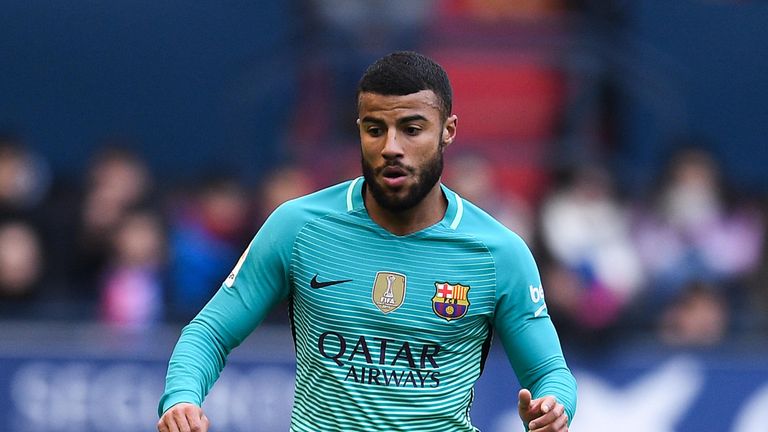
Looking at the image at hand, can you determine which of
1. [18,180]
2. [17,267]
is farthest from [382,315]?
[18,180]

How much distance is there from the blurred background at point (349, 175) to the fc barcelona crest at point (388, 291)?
4653 millimetres

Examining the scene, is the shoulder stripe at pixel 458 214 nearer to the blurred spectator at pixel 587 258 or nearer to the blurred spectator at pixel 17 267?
the blurred spectator at pixel 587 258

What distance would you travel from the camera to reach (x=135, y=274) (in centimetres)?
998

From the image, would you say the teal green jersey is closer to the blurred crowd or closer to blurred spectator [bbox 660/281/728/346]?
the blurred crowd

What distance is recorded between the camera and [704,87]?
13398 millimetres

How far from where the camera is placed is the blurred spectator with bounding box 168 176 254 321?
10.0 meters

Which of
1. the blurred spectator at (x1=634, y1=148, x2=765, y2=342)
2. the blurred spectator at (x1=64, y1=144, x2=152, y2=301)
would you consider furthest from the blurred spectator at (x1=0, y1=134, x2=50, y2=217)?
the blurred spectator at (x1=634, y1=148, x2=765, y2=342)

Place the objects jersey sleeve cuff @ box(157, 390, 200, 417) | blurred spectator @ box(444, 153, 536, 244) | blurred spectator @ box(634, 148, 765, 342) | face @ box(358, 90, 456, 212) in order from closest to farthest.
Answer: jersey sleeve cuff @ box(157, 390, 200, 417) < face @ box(358, 90, 456, 212) < blurred spectator @ box(444, 153, 536, 244) < blurred spectator @ box(634, 148, 765, 342)

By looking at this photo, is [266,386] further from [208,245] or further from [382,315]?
[382,315]

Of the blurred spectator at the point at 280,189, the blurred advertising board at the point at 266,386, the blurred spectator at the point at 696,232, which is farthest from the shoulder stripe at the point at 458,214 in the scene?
the blurred spectator at the point at 696,232

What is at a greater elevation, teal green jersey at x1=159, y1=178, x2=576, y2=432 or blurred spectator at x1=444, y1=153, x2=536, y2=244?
teal green jersey at x1=159, y1=178, x2=576, y2=432

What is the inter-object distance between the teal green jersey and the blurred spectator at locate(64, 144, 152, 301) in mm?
4959

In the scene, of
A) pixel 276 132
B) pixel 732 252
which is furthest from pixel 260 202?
pixel 732 252

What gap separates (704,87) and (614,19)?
120 centimetres
